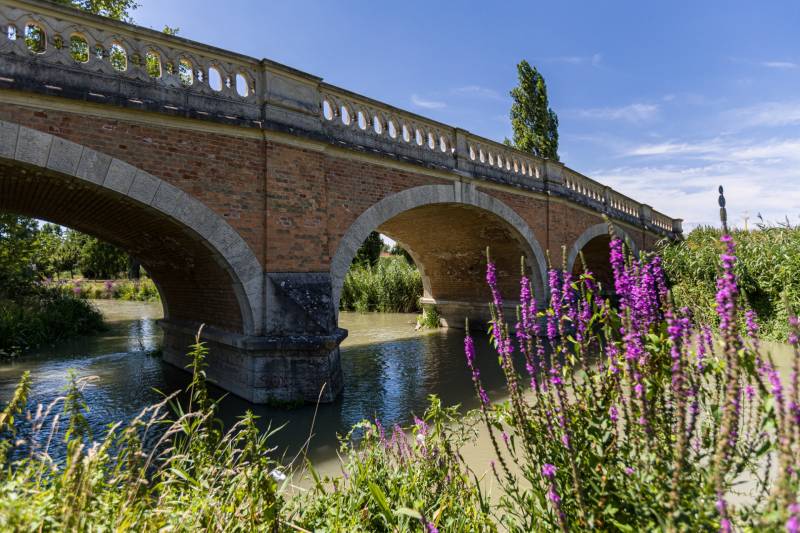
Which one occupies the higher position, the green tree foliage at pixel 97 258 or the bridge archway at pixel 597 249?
the green tree foliage at pixel 97 258

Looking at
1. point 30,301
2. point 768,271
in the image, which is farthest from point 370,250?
point 768,271

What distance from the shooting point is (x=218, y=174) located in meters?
6.16

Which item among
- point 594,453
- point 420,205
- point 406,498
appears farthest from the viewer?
point 420,205

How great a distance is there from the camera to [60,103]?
5031mm

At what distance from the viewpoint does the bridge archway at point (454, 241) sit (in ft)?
27.0

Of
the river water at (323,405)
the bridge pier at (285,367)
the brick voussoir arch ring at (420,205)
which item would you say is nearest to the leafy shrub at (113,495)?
the river water at (323,405)

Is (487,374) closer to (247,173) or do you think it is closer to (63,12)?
(247,173)

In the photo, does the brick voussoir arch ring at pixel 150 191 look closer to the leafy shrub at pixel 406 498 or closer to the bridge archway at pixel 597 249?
the leafy shrub at pixel 406 498

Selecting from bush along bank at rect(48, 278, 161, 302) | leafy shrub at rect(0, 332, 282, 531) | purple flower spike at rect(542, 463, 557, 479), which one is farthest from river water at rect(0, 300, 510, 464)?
bush along bank at rect(48, 278, 161, 302)

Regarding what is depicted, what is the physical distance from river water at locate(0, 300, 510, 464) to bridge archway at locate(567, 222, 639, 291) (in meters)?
4.75

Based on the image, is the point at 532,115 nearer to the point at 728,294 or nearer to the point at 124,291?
the point at 728,294

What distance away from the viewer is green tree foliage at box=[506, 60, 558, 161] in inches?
828

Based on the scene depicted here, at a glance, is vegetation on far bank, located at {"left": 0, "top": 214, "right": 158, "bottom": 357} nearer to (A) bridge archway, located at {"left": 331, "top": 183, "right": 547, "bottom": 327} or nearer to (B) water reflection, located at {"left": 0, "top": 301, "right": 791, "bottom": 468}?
(B) water reflection, located at {"left": 0, "top": 301, "right": 791, "bottom": 468}

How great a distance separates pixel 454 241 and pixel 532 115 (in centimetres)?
1102
